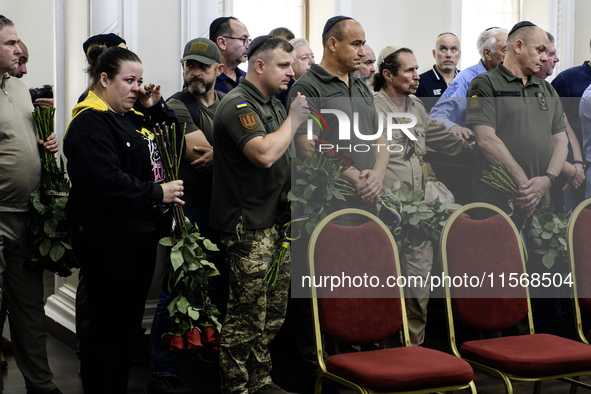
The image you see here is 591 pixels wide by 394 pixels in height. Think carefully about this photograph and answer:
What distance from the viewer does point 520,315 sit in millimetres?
2695

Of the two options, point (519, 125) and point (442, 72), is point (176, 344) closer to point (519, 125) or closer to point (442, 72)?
point (519, 125)

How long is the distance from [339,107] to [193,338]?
1.18 m

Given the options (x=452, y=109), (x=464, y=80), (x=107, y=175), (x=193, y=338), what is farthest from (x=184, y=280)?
(x=464, y=80)

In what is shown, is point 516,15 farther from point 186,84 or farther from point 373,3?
point 186,84

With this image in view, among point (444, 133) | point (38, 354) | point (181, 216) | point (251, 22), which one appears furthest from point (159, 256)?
point (251, 22)

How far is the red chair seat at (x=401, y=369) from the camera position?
7.14ft

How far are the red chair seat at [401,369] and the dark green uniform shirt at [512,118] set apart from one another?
4.96 feet

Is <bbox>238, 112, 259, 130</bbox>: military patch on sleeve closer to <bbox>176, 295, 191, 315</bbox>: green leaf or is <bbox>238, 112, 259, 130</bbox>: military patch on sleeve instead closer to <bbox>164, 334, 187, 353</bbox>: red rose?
<bbox>176, 295, 191, 315</bbox>: green leaf

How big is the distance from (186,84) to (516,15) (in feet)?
15.4

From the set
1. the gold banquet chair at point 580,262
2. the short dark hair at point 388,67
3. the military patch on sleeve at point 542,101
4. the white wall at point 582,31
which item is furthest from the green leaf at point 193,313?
the white wall at point 582,31

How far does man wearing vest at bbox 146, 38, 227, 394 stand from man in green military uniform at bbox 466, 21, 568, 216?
A: 134 centimetres

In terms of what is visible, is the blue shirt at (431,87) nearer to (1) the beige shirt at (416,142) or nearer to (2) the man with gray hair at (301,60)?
(1) the beige shirt at (416,142)

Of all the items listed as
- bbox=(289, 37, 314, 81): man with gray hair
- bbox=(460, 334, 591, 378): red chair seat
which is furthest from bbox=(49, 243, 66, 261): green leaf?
bbox=(289, 37, 314, 81): man with gray hair

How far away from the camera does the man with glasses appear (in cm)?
372
